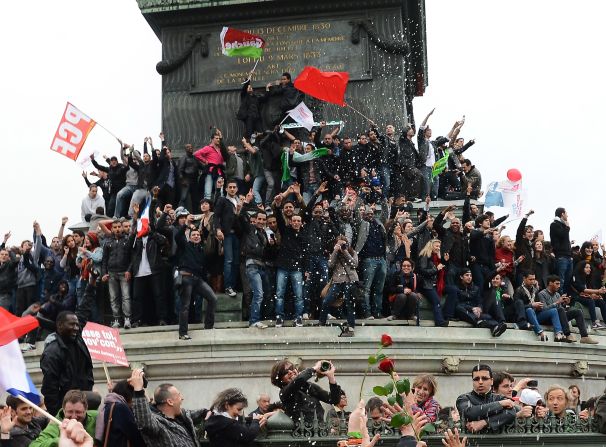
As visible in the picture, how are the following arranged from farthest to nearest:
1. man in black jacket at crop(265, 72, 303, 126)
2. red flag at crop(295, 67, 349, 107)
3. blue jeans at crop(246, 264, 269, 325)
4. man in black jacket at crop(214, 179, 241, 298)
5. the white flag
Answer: man in black jacket at crop(265, 72, 303, 126) < the white flag < red flag at crop(295, 67, 349, 107) < man in black jacket at crop(214, 179, 241, 298) < blue jeans at crop(246, 264, 269, 325)

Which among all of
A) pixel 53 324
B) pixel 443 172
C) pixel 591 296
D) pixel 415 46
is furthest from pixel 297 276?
pixel 415 46

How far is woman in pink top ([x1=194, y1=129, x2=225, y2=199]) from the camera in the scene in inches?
890

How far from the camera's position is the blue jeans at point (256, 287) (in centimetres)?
1823

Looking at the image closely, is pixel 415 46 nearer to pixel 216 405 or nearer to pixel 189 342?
pixel 189 342

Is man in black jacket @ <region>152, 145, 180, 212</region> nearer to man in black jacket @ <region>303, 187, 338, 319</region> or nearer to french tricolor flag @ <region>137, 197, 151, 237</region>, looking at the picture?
french tricolor flag @ <region>137, 197, 151, 237</region>

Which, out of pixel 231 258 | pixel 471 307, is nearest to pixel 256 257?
pixel 231 258

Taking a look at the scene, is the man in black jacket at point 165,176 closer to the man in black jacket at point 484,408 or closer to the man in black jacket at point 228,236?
the man in black jacket at point 228,236

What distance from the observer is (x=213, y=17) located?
82.4ft

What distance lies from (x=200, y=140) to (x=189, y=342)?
25.8 ft

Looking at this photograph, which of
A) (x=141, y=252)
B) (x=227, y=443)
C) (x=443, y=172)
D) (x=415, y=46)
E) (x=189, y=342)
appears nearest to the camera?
(x=227, y=443)

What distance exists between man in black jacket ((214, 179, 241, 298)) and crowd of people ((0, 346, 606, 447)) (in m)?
6.24

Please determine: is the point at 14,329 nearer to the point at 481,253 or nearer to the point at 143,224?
the point at 143,224

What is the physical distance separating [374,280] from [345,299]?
0.92 metres

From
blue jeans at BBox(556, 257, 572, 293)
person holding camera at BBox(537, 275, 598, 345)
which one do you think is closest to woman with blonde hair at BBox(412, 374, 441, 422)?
person holding camera at BBox(537, 275, 598, 345)
